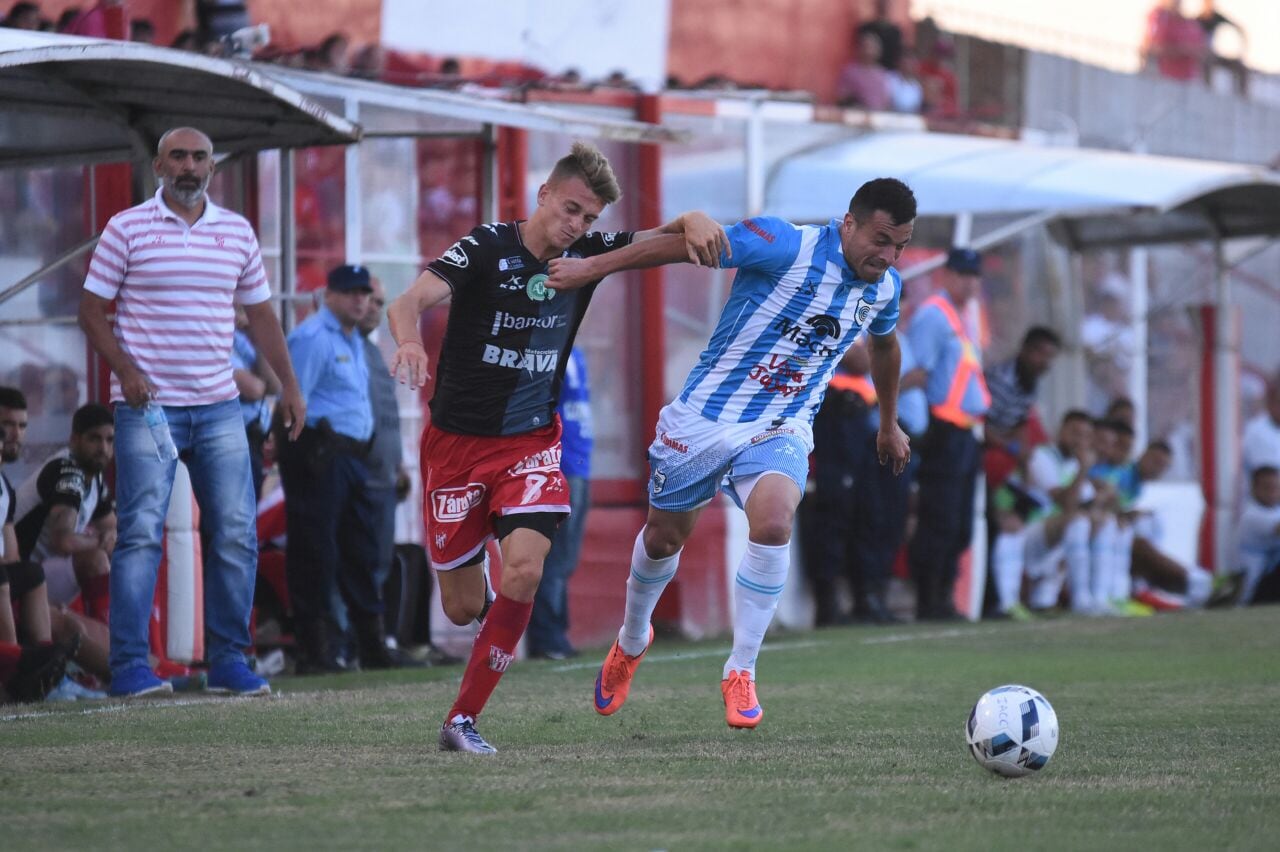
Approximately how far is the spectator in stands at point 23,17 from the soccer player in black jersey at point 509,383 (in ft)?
16.9

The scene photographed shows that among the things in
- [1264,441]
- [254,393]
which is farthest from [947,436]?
[254,393]

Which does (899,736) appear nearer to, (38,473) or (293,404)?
(293,404)

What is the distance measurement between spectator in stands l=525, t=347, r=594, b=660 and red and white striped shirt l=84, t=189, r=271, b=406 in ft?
11.4

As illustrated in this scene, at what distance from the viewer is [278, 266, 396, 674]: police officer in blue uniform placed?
11.2 m

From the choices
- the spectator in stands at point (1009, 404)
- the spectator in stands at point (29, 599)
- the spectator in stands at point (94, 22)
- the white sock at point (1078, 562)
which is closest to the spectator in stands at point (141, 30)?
the spectator in stands at point (94, 22)

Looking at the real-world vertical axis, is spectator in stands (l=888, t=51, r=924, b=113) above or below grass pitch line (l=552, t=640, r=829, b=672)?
above

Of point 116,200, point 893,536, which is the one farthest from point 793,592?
point 116,200

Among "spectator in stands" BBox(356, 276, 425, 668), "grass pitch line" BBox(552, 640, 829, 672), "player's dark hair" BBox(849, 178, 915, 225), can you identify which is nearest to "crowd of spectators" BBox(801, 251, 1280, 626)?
"grass pitch line" BBox(552, 640, 829, 672)

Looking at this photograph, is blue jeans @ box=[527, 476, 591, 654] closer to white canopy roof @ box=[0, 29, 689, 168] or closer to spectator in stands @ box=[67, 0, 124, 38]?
white canopy roof @ box=[0, 29, 689, 168]

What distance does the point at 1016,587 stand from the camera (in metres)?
16.7

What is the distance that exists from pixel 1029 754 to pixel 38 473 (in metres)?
5.84

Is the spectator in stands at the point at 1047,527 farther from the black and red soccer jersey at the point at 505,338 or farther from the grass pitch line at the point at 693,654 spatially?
the black and red soccer jersey at the point at 505,338

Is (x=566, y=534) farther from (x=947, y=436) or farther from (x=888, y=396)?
(x=888, y=396)

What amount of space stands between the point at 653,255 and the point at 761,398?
104cm
